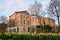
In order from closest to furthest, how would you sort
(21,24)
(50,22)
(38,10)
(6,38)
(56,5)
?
(6,38)
(56,5)
(38,10)
(21,24)
(50,22)

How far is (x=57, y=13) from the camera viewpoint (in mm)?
43062

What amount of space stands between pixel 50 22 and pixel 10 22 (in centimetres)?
1509

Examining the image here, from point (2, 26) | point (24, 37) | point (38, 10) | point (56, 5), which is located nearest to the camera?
point (24, 37)

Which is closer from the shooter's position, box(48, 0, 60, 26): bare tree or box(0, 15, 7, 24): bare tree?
box(48, 0, 60, 26): bare tree

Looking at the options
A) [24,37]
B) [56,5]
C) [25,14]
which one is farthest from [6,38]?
[25,14]

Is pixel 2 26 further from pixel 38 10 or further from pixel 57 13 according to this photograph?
pixel 57 13

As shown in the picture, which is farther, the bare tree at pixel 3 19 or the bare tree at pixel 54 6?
the bare tree at pixel 3 19

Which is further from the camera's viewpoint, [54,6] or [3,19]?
[3,19]

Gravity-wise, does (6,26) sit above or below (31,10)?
below

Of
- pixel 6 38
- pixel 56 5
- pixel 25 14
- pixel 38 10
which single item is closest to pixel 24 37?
pixel 6 38

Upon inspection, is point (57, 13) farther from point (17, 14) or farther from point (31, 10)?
point (17, 14)

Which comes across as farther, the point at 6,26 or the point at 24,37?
the point at 6,26

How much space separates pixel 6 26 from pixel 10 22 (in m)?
1.89

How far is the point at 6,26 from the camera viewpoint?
59844 mm
